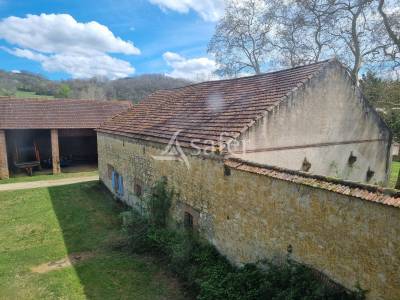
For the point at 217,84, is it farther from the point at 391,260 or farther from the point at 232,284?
the point at 391,260

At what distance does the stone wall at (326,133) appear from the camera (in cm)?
873

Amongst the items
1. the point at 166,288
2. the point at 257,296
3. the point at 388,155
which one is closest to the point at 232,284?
the point at 257,296

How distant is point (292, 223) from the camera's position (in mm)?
5875

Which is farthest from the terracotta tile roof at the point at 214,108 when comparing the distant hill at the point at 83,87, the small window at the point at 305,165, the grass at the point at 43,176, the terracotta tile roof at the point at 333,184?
the distant hill at the point at 83,87

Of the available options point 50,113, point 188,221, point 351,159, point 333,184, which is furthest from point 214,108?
point 50,113

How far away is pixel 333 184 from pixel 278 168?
4.26ft

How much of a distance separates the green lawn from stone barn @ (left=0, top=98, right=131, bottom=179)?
7.61 meters

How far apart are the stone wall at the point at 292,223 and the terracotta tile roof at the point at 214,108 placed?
3.79 ft

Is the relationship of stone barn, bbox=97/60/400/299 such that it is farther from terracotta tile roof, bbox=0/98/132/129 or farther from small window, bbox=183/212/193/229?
terracotta tile roof, bbox=0/98/132/129

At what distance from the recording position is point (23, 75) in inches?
2933

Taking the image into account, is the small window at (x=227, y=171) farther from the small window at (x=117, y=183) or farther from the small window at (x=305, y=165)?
the small window at (x=117, y=183)

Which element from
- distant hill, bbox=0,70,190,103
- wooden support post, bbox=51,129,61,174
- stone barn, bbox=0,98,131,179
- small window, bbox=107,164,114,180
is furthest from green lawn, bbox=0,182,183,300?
distant hill, bbox=0,70,190,103

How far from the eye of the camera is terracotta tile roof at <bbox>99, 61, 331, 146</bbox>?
29.1 feet

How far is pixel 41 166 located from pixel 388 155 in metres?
25.5
